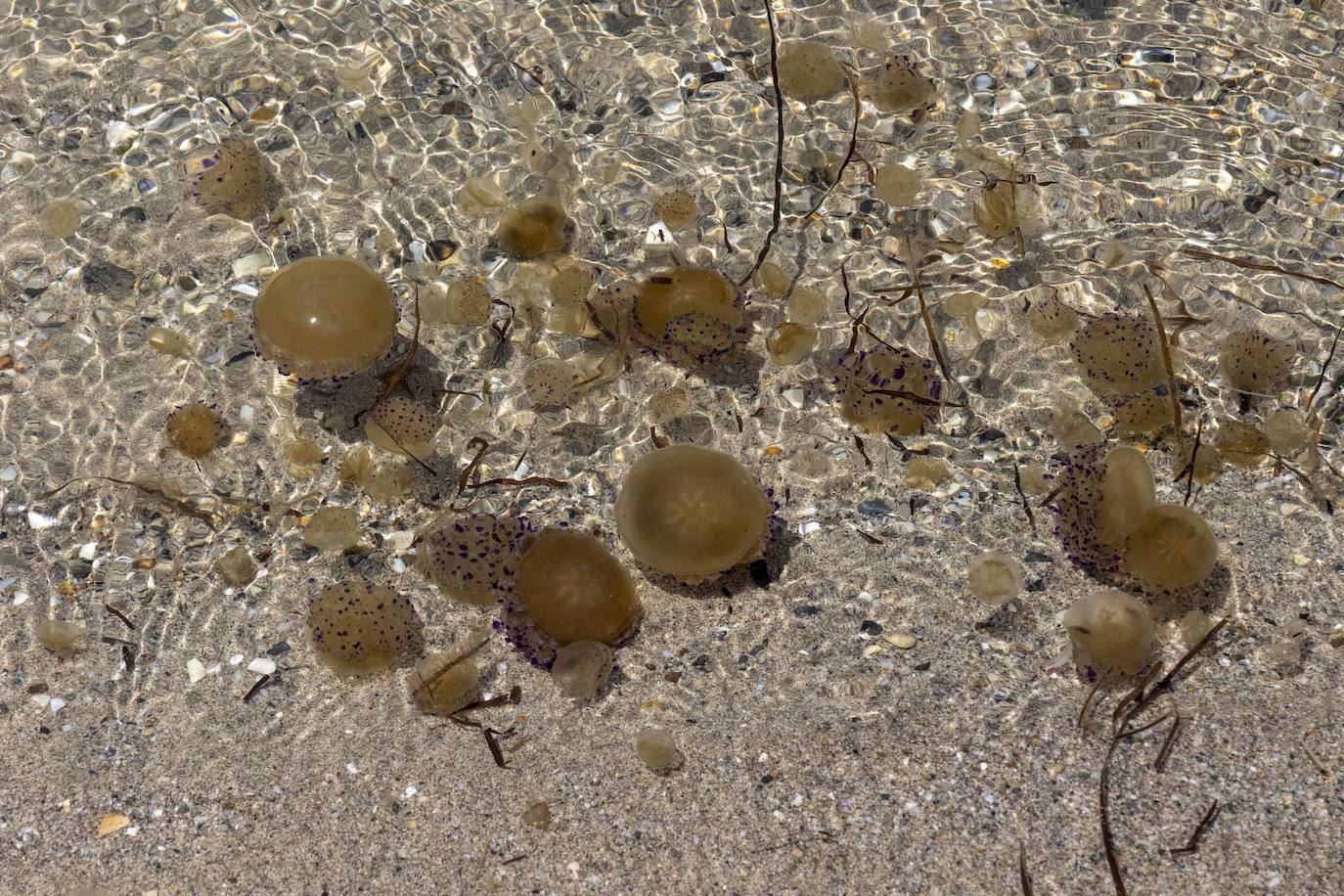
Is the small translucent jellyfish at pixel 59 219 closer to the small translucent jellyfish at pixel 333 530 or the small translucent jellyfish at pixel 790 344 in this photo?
the small translucent jellyfish at pixel 333 530

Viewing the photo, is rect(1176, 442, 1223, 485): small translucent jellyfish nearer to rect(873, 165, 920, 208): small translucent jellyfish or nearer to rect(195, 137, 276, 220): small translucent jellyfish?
rect(873, 165, 920, 208): small translucent jellyfish

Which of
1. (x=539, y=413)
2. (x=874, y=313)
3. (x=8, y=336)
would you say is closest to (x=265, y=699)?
(x=539, y=413)

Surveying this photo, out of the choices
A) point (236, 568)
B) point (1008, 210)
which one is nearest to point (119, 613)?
point (236, 568)

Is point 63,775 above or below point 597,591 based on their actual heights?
below

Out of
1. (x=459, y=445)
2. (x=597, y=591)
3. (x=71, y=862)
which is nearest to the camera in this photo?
(x=71, y=862)

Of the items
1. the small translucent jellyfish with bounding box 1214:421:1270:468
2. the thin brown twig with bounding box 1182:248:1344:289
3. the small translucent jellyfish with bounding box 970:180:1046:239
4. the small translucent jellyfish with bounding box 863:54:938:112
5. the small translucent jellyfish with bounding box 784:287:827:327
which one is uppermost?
the small translucent jellyfish with bounding box 863:54:938:112

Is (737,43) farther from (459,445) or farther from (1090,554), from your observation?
(1090,554)

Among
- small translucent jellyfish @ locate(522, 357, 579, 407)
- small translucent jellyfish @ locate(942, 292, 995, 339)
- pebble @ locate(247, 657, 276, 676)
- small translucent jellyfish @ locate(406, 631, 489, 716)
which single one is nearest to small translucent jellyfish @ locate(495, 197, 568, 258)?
small translucent jellyfish @ locate(522, 357, 579, 407)
